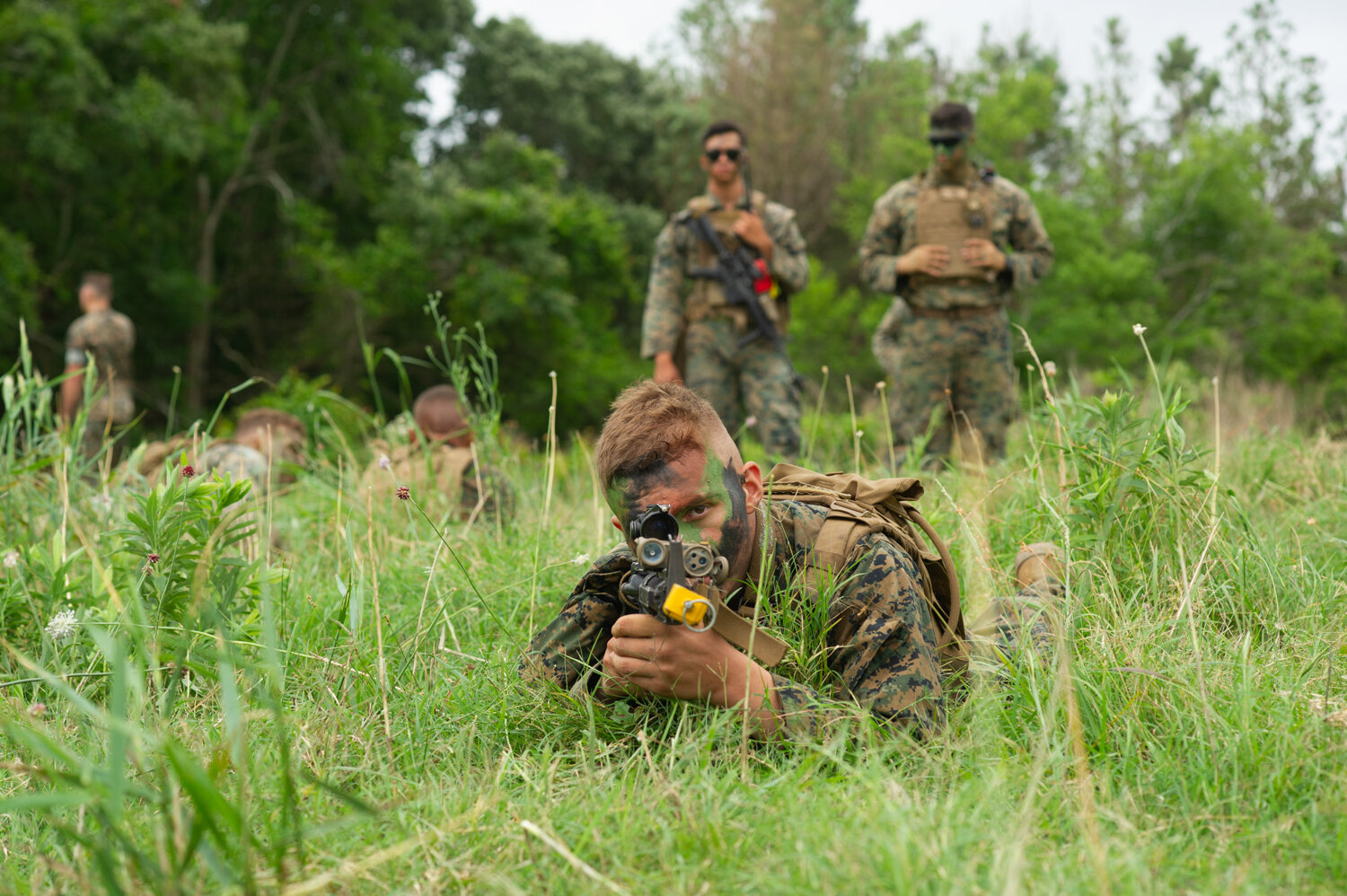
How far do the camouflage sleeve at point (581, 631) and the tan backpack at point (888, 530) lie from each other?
0.41 metres

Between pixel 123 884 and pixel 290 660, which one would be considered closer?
pixel 123 884

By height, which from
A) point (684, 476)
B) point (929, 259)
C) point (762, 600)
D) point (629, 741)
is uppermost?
point (929, 259)

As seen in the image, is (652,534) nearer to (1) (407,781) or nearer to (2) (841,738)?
(2) (841,738)

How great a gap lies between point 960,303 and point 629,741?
3687 millimetres

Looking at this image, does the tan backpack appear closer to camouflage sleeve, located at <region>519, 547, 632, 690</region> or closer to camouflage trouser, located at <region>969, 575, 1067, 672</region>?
camouflage trouser, located at <region>969, 575, 1067, 672</region>

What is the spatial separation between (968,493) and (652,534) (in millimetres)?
1805

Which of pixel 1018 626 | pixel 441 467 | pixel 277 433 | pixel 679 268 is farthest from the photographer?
pixel 679 268

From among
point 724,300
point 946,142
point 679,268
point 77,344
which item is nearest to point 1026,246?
point 946,142

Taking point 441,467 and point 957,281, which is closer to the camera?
point 441,467

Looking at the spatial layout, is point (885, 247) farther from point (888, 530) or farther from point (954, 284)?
point (888, 530)

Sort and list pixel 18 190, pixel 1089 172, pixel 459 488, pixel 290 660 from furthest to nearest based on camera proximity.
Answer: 1. pixel 1089 172
2. pixel 18 190
3. pixel 459 488
4. pixel 290 660

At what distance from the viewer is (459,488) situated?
3.88 meters

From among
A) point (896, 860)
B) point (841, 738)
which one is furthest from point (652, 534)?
point (896, 860)

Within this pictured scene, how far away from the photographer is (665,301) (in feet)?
18.7
